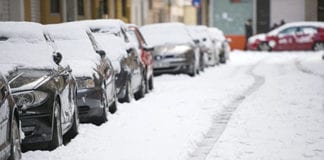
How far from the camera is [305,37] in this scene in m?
47.6

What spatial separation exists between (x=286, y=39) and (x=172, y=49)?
23.7 metres

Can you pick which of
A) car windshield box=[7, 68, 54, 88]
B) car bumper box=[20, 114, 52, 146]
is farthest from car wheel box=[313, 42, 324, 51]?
car bumper box=[20, 114, 52, 146]

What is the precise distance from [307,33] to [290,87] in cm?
2799

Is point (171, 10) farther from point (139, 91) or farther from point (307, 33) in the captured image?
point (139, 91)

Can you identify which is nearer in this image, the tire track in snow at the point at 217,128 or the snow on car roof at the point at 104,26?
the tire track in snow at the point at 217,128

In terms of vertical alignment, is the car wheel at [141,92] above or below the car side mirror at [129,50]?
below

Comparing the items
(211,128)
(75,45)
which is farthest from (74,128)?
(75,45)

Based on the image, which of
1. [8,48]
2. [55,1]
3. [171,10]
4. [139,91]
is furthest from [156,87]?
[171,10]

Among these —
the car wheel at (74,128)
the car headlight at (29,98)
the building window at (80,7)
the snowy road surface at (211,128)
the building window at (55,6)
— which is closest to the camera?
the car headlight at (29,98)

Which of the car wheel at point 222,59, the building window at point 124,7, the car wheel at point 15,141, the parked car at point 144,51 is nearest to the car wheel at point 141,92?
the parked car at point 144,51

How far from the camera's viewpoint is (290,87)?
2025cm

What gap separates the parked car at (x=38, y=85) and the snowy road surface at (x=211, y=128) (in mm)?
243

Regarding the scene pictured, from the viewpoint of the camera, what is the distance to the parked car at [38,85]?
32.2ft

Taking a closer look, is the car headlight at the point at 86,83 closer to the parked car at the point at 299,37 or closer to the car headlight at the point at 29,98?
the car headlight at the point at 29,98
